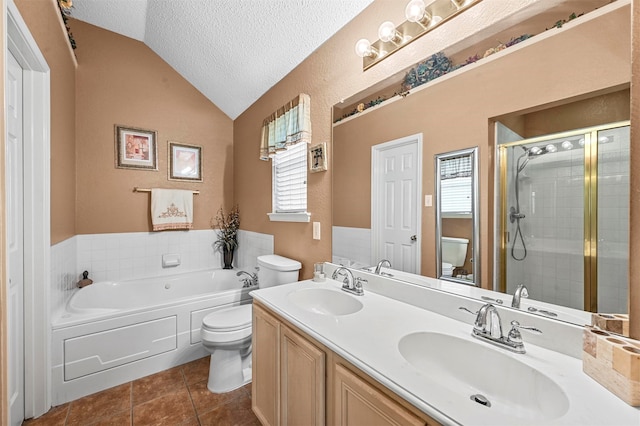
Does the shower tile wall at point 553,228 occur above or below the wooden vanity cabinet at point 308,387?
above

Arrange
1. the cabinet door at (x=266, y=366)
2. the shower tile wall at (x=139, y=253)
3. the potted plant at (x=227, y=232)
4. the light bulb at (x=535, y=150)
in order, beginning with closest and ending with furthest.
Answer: the light bulb at (x=535, y=150), the cabinet door at (x=266, y=366), the shower tile wall at (x=139, y=253), the potted plant at (x=227, y=232)

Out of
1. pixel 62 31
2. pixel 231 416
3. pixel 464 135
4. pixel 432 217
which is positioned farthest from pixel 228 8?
pixel 231 416

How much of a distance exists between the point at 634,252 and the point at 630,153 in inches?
10.9

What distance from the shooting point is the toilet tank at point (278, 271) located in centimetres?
213

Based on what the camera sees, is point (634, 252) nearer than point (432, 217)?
Yes

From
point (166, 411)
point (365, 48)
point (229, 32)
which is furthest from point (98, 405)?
point (229, 32)

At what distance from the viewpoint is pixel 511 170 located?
100 cm

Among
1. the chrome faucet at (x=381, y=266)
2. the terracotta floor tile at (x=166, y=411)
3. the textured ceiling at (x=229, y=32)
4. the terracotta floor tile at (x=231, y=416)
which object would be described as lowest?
the terracotta floor tile at (x=166, y=411)

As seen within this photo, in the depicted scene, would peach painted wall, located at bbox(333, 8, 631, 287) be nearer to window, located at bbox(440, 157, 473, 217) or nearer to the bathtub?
window, located at bbox(440, 157, 473, 217)

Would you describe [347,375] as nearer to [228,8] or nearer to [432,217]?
[432,217]

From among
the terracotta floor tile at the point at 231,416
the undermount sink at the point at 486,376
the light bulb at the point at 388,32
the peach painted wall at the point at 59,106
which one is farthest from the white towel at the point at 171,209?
the undermount sink at the point at 486,376

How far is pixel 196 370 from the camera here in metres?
2.15

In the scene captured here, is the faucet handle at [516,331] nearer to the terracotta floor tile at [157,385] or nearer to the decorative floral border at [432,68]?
the decorative floral border at [432,68]

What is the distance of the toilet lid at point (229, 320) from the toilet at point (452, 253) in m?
1.43
